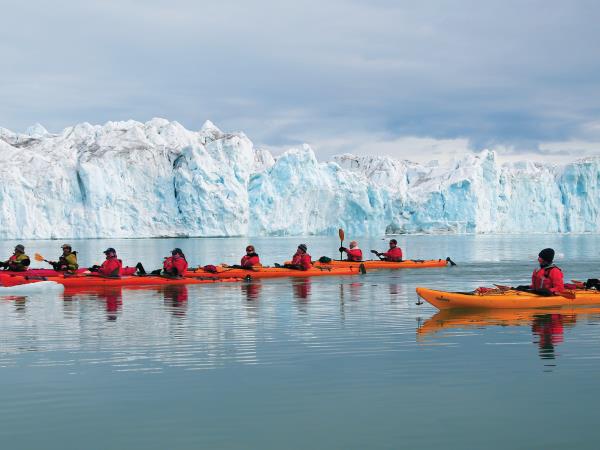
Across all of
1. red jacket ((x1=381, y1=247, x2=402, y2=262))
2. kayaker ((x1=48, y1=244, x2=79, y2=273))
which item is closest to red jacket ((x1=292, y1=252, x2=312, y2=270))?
red jacket ((x1=381, y1=247, x2=402, y2=262))

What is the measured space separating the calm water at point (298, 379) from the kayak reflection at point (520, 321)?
0.16 feet

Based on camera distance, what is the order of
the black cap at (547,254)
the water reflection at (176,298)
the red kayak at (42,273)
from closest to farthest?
the black cap at (547,254) < the water reflection at (176,298) < the red kayak at (42,273)

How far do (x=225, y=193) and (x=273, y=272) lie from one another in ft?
175

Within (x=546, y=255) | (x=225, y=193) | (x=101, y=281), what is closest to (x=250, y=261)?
(x=101, y=281)

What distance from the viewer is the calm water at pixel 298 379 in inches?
241

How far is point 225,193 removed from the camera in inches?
3014

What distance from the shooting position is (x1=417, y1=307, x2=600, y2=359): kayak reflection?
1106 cm

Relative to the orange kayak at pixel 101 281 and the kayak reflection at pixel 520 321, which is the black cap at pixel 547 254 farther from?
the orange kayak at pixel 101 281

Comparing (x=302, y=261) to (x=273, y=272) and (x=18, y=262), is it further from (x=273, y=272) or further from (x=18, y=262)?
(x=18, y=262)

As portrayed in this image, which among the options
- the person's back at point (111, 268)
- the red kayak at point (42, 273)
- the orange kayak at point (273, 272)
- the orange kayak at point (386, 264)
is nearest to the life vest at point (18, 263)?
Answer: the red kayak at point (42, 273)

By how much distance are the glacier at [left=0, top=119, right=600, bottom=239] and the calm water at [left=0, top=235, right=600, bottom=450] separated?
200ft

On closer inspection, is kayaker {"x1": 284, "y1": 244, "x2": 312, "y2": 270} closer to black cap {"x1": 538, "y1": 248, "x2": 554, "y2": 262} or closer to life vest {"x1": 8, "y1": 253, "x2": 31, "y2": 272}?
life vest {"x1": 8, "y1": 253, "x2": 31, "y2": 272}

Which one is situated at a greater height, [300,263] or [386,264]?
[300,263]

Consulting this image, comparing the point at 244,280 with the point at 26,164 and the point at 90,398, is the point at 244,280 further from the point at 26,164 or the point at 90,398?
the point at 26,164
